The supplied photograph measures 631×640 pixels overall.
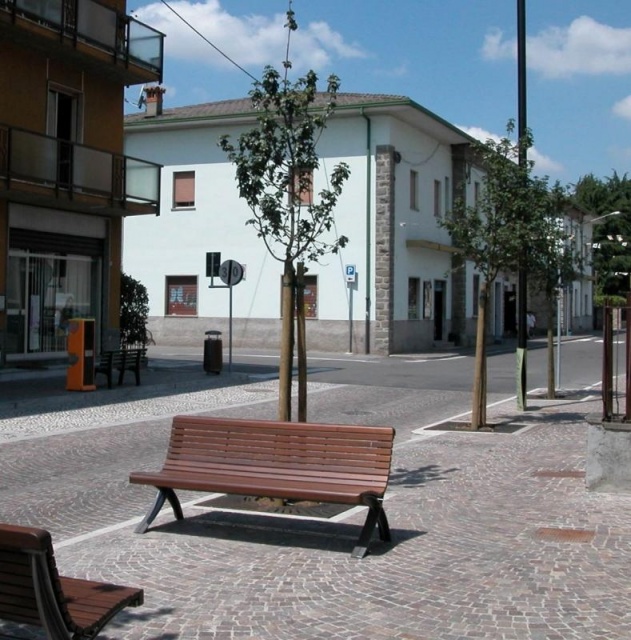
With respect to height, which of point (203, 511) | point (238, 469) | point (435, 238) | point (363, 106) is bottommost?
point (203, 511)

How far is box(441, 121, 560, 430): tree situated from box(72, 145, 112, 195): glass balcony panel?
9060mm

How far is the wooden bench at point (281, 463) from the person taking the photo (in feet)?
20.7

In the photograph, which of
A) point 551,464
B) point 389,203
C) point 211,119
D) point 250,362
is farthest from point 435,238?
point 551,464

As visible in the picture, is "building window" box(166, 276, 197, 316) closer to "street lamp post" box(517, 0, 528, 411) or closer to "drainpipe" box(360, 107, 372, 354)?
"drainpipe" box(360, 107, 372, 354)

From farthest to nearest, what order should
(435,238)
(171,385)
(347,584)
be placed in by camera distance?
(435,238)
(171,385)
(347,584)

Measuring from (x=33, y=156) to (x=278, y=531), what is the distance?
1316 cm

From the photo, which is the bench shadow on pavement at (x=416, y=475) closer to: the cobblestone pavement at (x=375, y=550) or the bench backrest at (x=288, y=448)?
the cobblestone pavement at (x=375, y=550)

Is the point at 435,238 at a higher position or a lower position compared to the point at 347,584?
higher

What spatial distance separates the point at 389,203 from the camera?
31078mm

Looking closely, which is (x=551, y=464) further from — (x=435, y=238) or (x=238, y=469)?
(x=435, y=238)

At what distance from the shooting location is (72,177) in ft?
62.2

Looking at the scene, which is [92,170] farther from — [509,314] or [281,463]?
[509,314]

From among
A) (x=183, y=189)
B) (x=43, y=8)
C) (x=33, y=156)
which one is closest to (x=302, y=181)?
(x=33, y=156)

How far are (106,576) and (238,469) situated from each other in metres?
1.49
